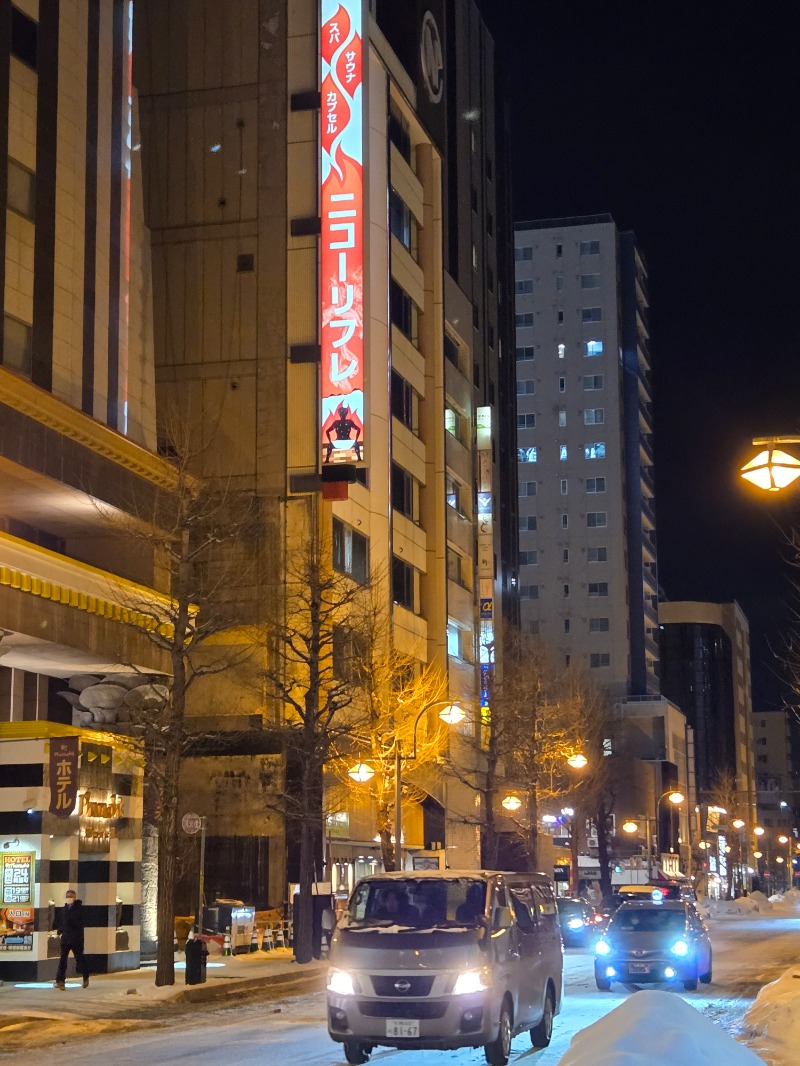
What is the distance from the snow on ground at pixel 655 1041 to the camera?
861 centimetres

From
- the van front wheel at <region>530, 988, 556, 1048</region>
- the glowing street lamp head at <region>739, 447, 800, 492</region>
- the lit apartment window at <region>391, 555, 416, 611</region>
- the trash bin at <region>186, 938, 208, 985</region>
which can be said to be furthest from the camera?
the lit apartment window at <region>391, 555, 416, 611</region>

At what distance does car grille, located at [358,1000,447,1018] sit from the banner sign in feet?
47.0

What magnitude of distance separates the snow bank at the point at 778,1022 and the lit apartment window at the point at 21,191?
2354cm

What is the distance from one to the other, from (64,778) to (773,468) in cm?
1939

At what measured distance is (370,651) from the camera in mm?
42344

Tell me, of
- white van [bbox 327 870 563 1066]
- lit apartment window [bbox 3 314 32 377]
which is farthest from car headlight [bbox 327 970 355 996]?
lit apartment window [bbox 3 314 32 377]

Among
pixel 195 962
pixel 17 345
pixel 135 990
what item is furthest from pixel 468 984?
pixel 17 345

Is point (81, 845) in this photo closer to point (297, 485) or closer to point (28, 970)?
point (28, 970)

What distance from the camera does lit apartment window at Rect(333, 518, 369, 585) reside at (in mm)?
48312

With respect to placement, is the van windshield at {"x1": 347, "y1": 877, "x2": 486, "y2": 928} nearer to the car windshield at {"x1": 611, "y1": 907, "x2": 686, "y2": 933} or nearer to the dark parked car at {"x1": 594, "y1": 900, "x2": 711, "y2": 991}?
the dark parked car at {"x1": 594, "y1": 900, "x2": 711, "y2": 991}

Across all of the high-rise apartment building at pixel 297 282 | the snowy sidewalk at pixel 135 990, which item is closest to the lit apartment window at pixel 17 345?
the snowy sidewalk at pixel 135 990

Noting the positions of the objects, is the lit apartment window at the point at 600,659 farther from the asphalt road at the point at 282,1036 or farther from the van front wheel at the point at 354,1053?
the van front wheel at the point at 354,1053

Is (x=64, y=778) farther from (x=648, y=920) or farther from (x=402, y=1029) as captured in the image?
(x=402, y=1029)

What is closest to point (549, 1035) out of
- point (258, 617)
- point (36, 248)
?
point (36, 248)
